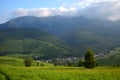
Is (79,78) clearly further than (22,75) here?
No

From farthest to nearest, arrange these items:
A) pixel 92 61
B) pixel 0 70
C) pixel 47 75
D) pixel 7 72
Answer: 1. pixel 92 61
2. pixel 0 70
3. pixel 7 72
4. pixel 47 75

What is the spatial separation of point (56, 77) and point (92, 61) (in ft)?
174

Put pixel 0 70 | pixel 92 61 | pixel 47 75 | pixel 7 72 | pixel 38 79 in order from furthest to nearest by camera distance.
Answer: pixel 92 61
pixel 0 70
pixel 7 72
pixel 47 75
pixel 38 79

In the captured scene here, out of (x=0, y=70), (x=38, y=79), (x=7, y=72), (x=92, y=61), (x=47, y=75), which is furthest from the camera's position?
(x=92, y=61)

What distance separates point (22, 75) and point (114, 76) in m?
15.5

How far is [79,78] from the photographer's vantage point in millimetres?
41000

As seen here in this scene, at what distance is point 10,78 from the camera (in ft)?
137

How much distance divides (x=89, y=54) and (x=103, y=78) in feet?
172

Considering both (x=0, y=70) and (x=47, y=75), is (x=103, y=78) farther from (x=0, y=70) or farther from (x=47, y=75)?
(x=0, y=70)

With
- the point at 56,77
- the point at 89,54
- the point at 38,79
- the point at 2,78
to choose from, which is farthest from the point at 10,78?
the point at 89,54

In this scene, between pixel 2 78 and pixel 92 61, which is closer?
pixel 2 78

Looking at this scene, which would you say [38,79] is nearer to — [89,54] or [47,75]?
[47,75]

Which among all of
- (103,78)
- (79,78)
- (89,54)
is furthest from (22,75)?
(89,54)

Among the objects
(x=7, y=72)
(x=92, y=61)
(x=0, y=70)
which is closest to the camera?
(x=7, y=72)
